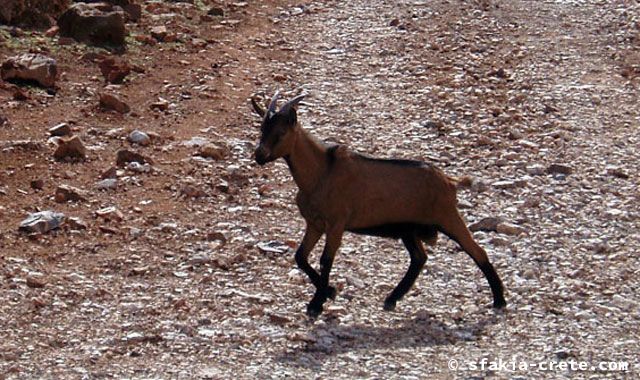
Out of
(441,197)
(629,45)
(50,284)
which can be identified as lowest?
(629,45)

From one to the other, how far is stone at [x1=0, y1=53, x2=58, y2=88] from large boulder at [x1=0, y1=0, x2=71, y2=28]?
6.38 feet

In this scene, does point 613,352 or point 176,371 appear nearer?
point 176,371

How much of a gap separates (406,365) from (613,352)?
146cm

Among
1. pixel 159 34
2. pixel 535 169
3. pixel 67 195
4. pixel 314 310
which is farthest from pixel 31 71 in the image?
pixel 314 310

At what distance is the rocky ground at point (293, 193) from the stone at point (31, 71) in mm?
180

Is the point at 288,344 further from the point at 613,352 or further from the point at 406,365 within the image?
the point at 613,352

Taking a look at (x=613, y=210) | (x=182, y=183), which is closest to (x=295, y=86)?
(x=182, y=183)

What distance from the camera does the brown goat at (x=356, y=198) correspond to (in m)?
10.1

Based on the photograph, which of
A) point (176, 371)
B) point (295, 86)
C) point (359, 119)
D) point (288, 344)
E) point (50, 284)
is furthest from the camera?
point (295, 86)

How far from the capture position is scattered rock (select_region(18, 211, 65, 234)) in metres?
11.6

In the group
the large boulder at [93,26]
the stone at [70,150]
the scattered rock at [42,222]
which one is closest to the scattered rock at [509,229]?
the scattered rock at [42,222]

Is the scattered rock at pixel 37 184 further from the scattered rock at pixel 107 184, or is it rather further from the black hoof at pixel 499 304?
the black hoof at pixel 499 304

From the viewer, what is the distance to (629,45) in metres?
19.8

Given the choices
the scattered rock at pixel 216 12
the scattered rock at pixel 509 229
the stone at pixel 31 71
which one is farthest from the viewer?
the scattered rock at pixel 216 12
